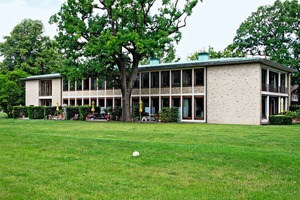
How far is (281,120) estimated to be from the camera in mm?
25766

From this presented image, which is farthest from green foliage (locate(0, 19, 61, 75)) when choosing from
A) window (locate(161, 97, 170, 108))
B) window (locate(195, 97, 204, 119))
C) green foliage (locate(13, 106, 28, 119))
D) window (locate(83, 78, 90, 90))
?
window (locate(195, 97, 204, 119))

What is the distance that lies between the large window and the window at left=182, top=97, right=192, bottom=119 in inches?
762

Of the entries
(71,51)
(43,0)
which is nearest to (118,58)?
(71,51)

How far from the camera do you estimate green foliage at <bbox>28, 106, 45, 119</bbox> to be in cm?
3522

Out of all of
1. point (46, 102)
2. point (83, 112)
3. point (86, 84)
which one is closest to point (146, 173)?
point (83, 112)

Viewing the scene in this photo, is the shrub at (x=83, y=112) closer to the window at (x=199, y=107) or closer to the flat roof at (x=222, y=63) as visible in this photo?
the flat roof at (x=222, y=63)

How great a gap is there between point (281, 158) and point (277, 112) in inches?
970

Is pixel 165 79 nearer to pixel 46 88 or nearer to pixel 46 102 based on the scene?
pixel 46 88

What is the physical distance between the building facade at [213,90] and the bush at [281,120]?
857 millimetres

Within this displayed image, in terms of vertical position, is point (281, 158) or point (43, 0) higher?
point (43, 0)

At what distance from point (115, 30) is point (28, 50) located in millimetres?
34653

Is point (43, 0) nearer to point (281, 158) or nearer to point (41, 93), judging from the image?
point (281, 158)

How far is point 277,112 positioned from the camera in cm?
3192

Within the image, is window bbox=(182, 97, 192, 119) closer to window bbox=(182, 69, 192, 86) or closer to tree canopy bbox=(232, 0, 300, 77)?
window bbox=(182, 69, 192, 86)
